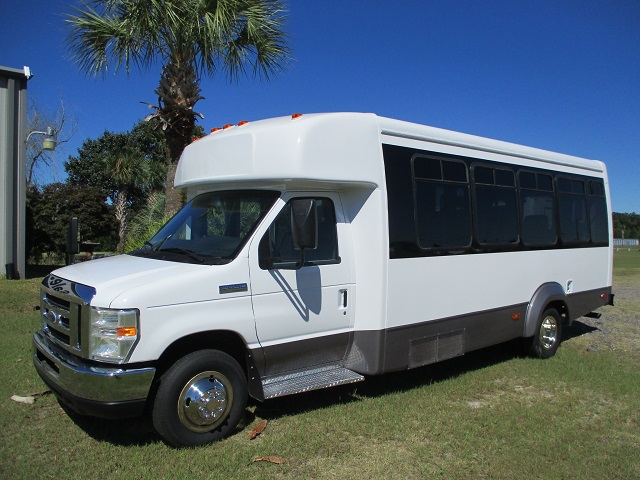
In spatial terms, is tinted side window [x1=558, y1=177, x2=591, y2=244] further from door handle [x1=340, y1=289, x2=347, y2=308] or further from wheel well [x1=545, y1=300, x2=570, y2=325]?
door handle [x1=340, y1=289, x2=347, y2=308]

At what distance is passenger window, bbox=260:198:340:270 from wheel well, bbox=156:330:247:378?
0.69 meters

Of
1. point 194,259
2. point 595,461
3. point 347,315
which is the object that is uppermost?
point 194,259

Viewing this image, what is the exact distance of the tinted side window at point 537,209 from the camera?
7457 mm

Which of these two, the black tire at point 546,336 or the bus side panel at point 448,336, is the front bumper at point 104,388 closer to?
the bus side panel at point 448,336

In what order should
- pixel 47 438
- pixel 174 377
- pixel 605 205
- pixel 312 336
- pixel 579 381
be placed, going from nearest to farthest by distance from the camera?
pixel 174 377 → pixel 47 438 → pixel 312 336 → pixel 579 381 → pixel 605 205

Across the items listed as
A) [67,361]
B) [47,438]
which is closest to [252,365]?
[67,361]

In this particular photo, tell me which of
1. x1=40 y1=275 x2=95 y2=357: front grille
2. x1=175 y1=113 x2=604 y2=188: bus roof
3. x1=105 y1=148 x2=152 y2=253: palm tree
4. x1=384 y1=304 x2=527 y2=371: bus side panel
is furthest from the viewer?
x1=105 y1=148 x2=152 y2=253: palm tree

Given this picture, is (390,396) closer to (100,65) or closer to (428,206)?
(428,206)

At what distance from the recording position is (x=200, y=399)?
4535 mm

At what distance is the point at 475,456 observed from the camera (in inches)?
181

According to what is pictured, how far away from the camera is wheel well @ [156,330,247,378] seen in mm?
4480

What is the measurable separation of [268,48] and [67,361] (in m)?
9.51

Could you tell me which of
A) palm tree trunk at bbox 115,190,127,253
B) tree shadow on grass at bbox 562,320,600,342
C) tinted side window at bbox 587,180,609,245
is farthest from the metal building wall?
palm tree trunk at bbox 115,190,127,253

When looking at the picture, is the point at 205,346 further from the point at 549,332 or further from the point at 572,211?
the point at 572,211
